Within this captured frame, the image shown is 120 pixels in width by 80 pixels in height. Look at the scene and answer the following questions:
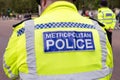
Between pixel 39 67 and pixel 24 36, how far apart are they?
0.20 m

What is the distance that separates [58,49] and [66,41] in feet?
0.21

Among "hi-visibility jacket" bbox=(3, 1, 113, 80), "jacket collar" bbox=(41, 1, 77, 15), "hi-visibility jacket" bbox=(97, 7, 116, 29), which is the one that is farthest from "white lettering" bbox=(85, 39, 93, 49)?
"hi-visibility jacket" bbox=(97, 7, 116, 29)

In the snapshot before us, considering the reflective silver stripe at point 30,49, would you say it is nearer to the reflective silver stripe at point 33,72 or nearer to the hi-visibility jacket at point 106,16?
the reflective silver stripe at point 33,72

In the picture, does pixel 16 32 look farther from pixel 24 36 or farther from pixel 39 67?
pixel 39 67

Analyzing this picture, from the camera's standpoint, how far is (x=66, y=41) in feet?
8.45

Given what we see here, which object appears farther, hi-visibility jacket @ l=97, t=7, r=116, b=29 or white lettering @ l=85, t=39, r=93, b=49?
hi-visibility jacket @ l=97, t=7, r=116, b=29

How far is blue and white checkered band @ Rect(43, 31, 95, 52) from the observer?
256 centimetres

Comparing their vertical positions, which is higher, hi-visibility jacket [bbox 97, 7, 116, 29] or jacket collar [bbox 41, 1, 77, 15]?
hi-visibility jacket [bbox 97, 7, 116, 29]

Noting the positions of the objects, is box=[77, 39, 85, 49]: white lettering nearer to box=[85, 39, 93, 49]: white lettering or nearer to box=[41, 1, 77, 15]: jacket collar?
box=[85, 39, 93, 49]: white lettering

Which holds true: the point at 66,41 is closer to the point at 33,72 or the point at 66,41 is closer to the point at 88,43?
the point at 88,43

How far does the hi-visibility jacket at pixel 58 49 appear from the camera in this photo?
8.38ft

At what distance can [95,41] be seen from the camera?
264 centimetres

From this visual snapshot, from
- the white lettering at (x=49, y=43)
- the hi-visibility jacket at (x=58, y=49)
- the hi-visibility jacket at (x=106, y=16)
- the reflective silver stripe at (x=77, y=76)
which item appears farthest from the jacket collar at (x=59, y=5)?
the hi-visibility jacket at (x=106, y=16)

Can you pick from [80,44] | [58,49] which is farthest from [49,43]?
[80,44]
